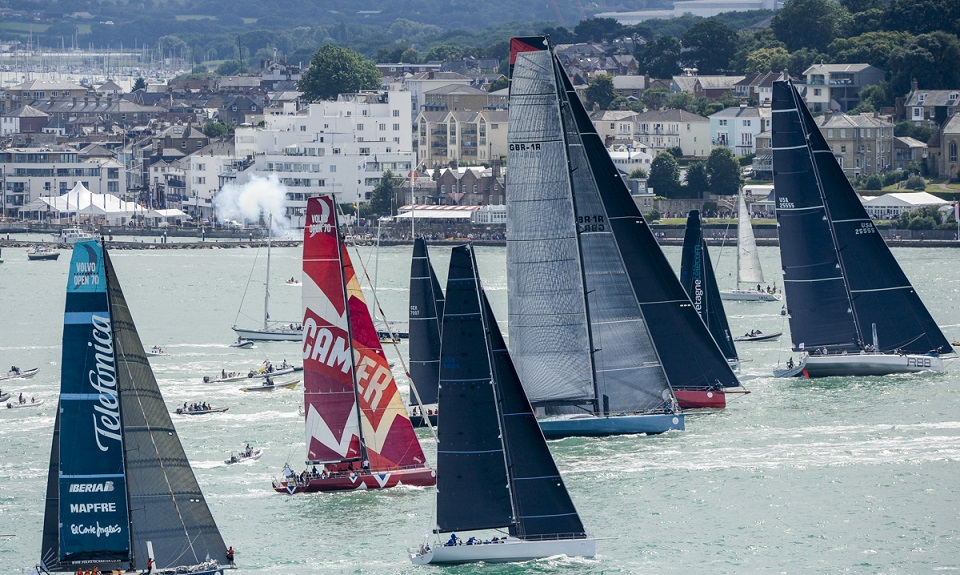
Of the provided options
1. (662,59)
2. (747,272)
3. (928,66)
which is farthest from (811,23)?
(747,272)

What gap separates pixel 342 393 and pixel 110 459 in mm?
7223

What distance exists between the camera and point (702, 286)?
3941 centimetres

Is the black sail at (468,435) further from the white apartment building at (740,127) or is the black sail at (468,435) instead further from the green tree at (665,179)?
the white apartment building at (740,127)

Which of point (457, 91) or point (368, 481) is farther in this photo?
point (457, 91)

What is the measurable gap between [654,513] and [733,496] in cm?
164

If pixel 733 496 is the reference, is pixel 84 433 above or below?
above

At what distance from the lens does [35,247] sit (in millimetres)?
85750

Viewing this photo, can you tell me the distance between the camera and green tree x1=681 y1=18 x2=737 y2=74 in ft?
387

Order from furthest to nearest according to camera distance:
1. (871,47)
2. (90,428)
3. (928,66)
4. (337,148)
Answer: (871,47) → (928,66) → (337,148) → (90,428)

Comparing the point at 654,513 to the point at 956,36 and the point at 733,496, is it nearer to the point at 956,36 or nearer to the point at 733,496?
the point at 733,496

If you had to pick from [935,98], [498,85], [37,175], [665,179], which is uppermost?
[498,85]

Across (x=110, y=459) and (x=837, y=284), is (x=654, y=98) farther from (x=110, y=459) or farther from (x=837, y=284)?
(x=110, y=459)

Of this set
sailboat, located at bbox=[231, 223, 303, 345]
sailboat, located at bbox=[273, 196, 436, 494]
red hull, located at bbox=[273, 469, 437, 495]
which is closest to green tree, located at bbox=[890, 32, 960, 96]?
sailboat, located at bbox=[231, 223, 303, 345]

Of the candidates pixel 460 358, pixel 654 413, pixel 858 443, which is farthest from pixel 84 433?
pixel 858 443
